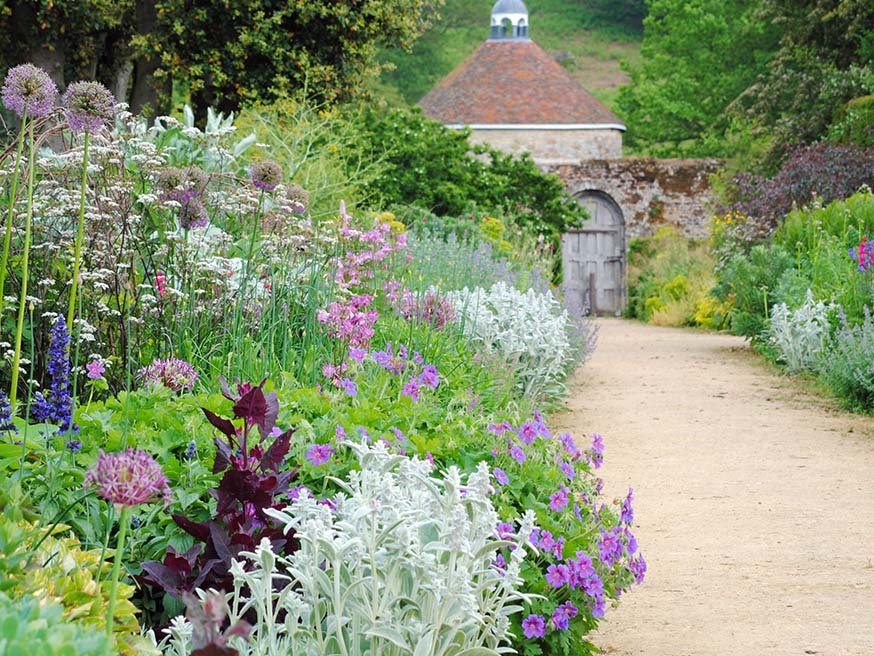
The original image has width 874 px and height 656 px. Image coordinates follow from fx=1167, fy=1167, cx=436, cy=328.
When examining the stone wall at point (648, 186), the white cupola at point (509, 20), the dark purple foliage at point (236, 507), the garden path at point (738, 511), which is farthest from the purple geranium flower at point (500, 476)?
the white cupola at point (509, 20)

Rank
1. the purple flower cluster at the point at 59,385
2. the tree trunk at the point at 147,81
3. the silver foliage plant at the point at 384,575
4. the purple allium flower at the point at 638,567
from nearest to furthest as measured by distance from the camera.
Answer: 1. the silver foliage plant at the point at 384,575
2. the purple flower cluster at the point at 59,385
3. the purple allium flower at the point at 638,567
4. the tree trunk at the point at 147,81

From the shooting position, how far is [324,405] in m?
3.40

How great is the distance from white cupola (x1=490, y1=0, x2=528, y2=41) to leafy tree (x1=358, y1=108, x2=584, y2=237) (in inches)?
491

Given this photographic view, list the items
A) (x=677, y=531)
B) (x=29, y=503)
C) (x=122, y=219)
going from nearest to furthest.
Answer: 1. (x=29, y=503)
2. (x=122, y=219)
3. (x=677, y=531)

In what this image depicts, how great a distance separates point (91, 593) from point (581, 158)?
81.6 ft

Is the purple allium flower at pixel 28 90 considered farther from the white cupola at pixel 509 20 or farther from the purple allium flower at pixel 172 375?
the white cupola at pixel 509 20

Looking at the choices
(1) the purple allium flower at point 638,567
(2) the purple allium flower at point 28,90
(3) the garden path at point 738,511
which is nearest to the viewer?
(2) the purple allium flower at point 28,90

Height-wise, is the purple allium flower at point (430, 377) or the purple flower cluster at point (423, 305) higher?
the purple flower cluster at point (423, 305)

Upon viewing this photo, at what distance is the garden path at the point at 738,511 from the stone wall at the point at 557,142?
55.3ft

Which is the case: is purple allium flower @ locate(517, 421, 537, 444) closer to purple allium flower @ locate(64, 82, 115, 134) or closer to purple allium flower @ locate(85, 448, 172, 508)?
purple allium flower @ locate(64, 82, 115, 134)

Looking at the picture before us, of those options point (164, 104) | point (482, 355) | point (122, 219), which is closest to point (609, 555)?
point (122, 219)

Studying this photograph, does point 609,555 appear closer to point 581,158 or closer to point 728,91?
point 581,158

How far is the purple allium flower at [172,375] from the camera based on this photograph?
3.64 m

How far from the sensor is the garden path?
3.55 m
